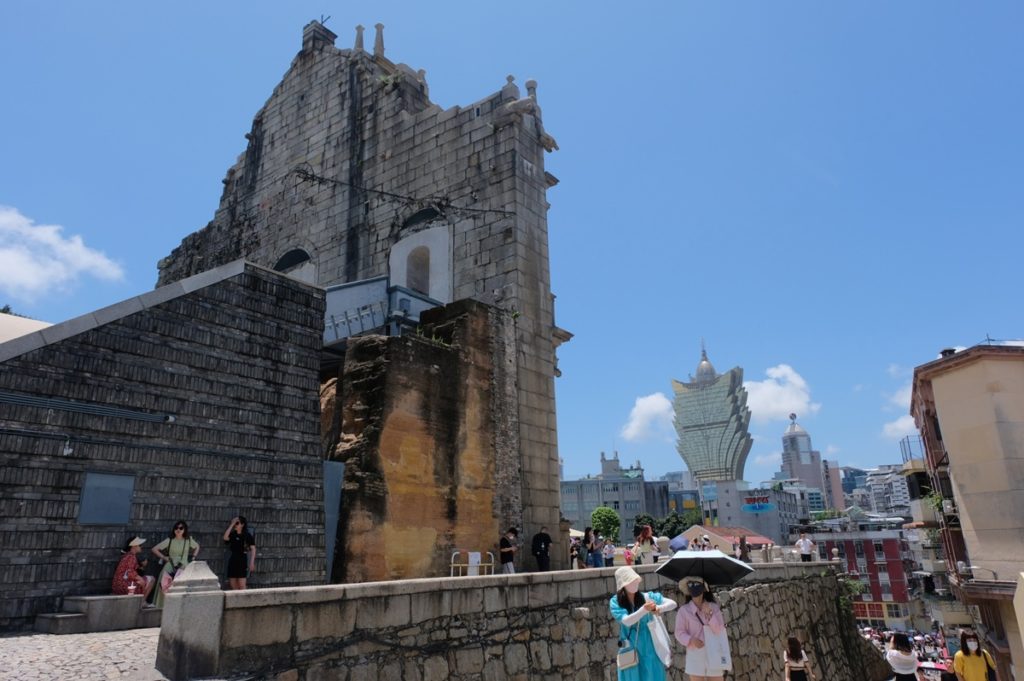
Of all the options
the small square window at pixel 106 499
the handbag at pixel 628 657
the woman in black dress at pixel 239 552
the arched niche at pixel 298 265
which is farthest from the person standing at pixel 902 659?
the arched niche at pixel 298 265

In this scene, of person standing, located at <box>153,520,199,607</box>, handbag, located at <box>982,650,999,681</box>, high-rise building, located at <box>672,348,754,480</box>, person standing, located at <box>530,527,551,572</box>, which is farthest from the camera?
high-rise building, located at <box>672,348,754,480</box>

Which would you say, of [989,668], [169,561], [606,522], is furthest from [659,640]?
[606,522]

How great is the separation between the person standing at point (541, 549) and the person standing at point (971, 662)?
6.71 meters

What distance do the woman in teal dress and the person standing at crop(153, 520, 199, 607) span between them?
4923 millimetres

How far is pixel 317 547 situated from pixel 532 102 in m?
11.2

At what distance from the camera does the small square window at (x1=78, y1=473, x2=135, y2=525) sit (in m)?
7.15

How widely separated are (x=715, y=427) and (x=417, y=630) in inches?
5230

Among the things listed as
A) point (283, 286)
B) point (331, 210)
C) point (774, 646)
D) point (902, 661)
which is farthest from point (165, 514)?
point (331, 210)

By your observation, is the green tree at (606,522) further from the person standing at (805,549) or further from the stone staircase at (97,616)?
the stone staircase at (97,616)

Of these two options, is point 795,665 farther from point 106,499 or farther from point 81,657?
point 106,499

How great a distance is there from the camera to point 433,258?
1639cm

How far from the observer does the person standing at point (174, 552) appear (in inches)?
288

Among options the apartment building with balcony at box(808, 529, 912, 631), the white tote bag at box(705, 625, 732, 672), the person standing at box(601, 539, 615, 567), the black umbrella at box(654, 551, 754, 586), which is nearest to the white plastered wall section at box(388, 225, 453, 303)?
the person standing at box(601, 539, 615, 567)

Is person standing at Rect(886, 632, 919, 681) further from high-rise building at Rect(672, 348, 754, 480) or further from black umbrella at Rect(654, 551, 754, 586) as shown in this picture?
high-rise building at Rect(672, 348, 754, 480)
